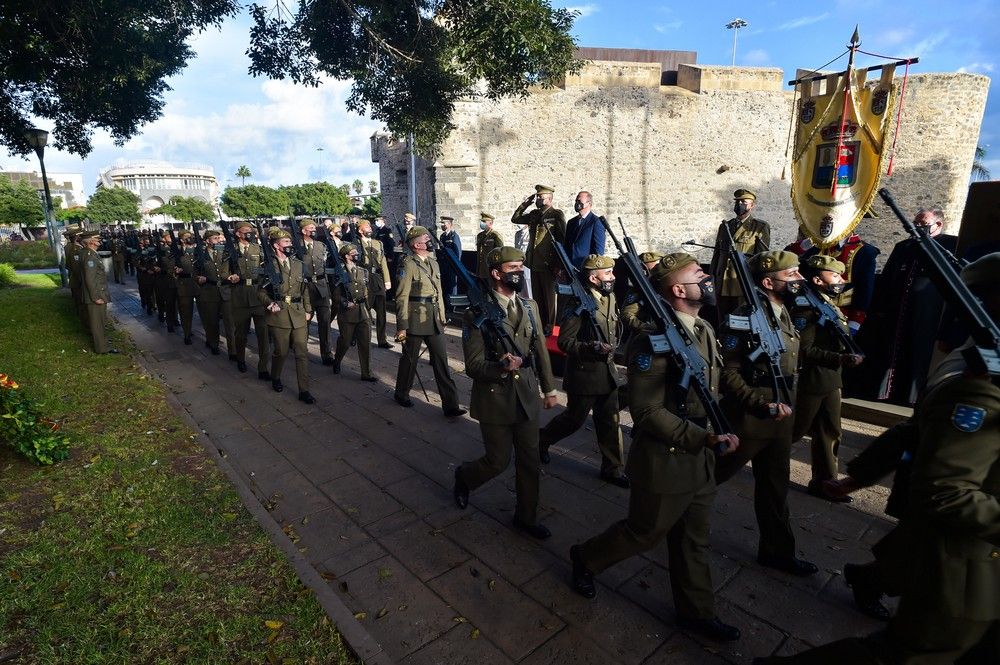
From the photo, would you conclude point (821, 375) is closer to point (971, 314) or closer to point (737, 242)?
point (971, 314)

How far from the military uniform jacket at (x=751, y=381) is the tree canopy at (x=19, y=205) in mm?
48371

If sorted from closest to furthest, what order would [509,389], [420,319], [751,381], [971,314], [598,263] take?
[971,314] → [751,381] → [509,389] → [598,263] → [420,319]

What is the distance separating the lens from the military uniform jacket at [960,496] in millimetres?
1753

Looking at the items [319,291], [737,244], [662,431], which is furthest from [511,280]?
[319,291]

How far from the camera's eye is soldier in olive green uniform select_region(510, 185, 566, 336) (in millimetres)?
8477

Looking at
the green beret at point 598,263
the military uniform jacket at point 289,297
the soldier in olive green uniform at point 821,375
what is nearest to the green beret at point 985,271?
the soldier in olive green uniform at point 821,375

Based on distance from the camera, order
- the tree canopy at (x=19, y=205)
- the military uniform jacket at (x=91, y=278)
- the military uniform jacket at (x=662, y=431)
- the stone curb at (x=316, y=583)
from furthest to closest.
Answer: the tree canopy at (x=19, y=205) < the military uniform jacket at (x=91, y=278) < the stone curb at (x=316, y=583) < the military uniform jacket at (x=662, y=431)

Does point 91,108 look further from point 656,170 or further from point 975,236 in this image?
point 656,170

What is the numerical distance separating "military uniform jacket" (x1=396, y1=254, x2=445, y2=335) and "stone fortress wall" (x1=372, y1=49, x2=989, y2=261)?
11.0 m

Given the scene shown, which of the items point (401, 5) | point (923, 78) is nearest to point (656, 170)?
point (923, 78)

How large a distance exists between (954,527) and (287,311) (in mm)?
7042

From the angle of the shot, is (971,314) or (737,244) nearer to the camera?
(971,314)

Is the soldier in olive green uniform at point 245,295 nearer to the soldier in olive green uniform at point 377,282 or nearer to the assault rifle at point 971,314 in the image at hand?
the soldier in olive green uniform at point 377,282

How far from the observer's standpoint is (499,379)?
3.80m
